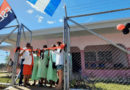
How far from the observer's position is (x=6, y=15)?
12.8 feet

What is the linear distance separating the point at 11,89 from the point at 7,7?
310 cm

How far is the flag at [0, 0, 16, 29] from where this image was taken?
12.7ft

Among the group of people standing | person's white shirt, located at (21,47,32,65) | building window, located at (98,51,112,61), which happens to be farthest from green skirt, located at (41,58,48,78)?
building window, located at (98,51,112,61)

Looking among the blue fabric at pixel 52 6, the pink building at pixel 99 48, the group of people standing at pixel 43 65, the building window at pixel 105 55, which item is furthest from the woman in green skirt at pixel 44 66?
the building window at pixel 105 55

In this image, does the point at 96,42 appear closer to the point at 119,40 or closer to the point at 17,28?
the point at 119,40

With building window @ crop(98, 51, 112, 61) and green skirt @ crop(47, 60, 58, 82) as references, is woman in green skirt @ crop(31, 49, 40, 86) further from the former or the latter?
building window @ crop(98, 51, 112, 61)

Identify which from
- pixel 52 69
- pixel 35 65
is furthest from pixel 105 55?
pixel 35 65

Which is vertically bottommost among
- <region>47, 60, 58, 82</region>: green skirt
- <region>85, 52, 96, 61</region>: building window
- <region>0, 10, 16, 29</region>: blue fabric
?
<region>47, 60, 58, 82</region>: green skirt

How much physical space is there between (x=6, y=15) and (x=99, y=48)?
765cm

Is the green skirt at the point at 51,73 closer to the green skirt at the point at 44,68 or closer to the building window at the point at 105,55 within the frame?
the green skirt at the point at 44,68

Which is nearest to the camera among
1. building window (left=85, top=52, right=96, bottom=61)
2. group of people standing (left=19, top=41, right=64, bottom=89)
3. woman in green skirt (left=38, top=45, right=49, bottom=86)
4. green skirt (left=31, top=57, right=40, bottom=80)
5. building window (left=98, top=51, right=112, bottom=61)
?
group of people standing (left=19, top=41, right=64, bottom=89)

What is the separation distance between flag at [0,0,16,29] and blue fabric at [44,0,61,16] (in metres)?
1.74

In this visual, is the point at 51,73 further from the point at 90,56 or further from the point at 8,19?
the point at 90,56

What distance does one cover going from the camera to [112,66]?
795 centimetres
